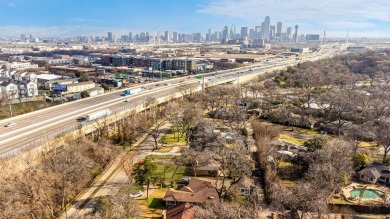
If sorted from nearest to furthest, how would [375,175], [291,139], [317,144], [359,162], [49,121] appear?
[375,175] → [359,162] → [317,144] → [49,121] → [291,139]

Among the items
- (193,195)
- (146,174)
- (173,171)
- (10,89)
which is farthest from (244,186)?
(10,89)

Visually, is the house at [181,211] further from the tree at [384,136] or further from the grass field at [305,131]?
the grass field at [305,131]

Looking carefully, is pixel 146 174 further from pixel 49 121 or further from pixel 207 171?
pixel 49 121

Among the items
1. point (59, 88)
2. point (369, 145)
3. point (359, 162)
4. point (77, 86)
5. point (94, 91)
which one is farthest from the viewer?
point (77, 86)

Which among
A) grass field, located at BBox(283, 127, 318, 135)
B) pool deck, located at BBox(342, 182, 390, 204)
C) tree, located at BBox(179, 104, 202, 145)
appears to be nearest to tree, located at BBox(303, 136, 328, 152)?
pool deck, located at BBox(342, 182, 390, 204)

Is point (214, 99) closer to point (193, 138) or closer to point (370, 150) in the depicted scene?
point (193, 138)

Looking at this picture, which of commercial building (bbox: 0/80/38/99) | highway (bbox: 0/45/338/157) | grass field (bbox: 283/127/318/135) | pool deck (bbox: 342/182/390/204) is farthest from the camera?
commercial building (bbox: 0/80/38/99)

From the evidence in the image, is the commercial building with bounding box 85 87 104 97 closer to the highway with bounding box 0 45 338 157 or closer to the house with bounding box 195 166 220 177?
the highway with bounding box 0 45 338 157

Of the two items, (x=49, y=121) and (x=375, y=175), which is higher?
(x=49, y=121)
